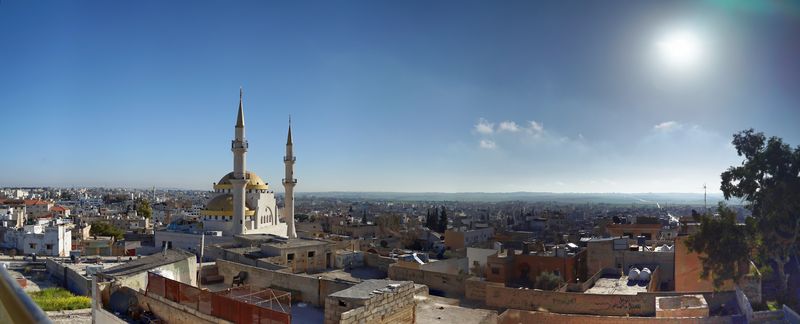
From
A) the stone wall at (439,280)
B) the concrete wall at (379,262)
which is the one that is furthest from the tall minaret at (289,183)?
the stone wall at (439,280)

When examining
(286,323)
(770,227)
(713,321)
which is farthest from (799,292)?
(286,323)

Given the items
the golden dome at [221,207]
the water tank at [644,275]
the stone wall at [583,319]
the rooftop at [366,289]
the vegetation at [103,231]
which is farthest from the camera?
the vegetation at [103,231]

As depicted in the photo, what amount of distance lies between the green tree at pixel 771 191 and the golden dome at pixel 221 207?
2640 cm

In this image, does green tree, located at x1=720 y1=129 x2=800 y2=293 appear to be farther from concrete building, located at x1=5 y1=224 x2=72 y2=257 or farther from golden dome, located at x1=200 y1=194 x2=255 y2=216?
concrete building, located at x1=5 y1=224 x2=72 y2=257

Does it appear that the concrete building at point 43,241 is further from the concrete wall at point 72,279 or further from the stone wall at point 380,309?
the stone wall at point 380,309

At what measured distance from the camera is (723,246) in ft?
52.1

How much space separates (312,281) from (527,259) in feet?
36.2

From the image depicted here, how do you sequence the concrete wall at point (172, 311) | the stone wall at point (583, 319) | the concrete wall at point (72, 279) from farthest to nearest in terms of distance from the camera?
the concrete wall at point (72, 279), the stone wall at point (583, 319), the concrete wall at point (172, 311)

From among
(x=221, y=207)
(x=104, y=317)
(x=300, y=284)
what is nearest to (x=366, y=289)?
(x=104, y=317)

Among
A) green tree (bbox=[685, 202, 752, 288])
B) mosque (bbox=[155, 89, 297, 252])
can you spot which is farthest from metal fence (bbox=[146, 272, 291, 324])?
mosque (bbox=[155, 89, 297, 252])

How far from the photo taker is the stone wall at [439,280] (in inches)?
663

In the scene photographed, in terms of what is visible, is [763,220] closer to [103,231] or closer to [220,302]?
[220,302]

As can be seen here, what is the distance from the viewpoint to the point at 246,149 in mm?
32656

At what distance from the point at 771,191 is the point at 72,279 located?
22923 mm
